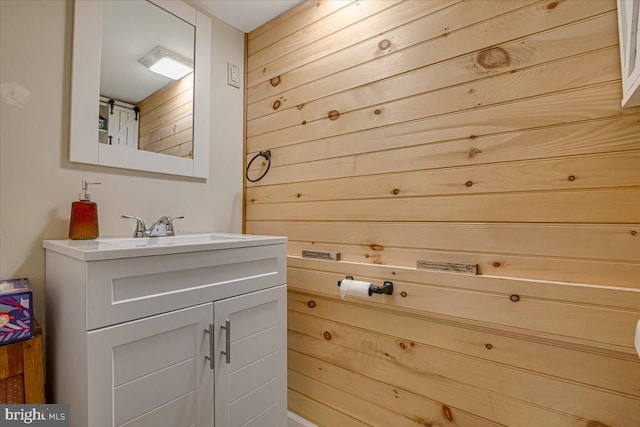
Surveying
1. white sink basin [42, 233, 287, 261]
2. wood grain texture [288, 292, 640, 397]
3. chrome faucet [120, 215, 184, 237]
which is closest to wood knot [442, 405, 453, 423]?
wood grain texture [288, 292, 640, 397]

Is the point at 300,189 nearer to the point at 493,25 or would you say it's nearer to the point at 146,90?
the point at 146,90

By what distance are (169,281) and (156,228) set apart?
490mm

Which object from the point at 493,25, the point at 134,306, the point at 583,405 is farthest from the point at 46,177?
the point at 583,405

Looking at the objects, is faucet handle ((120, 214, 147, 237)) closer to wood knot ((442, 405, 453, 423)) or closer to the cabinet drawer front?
the cabinet drawer front

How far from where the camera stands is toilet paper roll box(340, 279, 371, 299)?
47.0 inches

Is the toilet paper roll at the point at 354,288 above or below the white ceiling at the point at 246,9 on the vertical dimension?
below

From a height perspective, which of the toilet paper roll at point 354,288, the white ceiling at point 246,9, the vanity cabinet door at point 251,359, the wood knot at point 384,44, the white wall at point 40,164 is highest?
the white ceiling at point 246,9

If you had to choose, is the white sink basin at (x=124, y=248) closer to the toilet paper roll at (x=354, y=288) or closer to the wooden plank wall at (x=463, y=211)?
the toilet paper roll at (x=354, y=288)

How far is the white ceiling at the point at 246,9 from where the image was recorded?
158 cm

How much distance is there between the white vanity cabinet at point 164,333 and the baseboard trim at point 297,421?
0.28 m

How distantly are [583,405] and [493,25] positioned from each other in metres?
1.21

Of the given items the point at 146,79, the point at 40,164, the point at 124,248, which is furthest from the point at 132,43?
the point at 124,248

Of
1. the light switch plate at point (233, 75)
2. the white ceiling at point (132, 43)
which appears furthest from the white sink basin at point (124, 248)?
the light switch plate at point (233, 75)

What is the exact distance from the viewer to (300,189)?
155 centimetres
